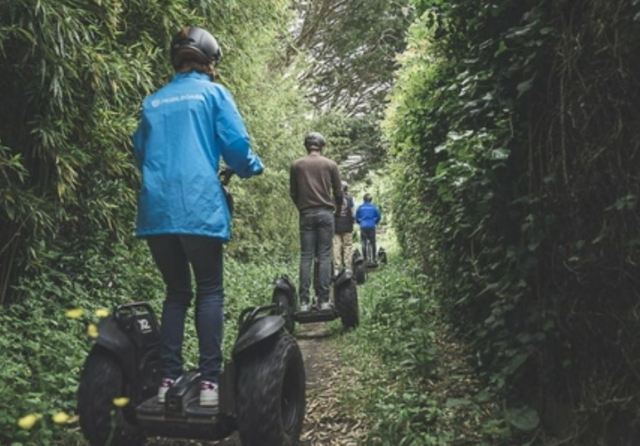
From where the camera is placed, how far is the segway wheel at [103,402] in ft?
7.37

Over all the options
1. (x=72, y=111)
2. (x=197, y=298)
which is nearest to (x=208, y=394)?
(x=197, y=298)

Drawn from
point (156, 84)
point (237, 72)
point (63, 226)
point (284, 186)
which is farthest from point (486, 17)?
point (284, 186)

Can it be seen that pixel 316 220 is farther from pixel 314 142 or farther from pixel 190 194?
pixel 190 194

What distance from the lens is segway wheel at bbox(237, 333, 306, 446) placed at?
2.16 metres

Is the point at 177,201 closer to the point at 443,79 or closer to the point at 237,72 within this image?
the point at 443,79

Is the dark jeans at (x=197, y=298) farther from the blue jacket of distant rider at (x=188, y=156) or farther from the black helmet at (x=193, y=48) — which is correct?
the black helmet at (x=193, y=48)

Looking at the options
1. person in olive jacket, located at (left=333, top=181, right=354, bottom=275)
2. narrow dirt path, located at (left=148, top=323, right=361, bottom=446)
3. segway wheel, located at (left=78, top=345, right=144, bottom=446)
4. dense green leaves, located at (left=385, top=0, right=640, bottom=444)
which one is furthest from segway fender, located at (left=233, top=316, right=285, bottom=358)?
person in olive jacket, located at (left=333, top=181, right=354, bottom=275)

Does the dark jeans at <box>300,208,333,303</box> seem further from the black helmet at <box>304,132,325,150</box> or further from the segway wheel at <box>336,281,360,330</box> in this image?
the black helmet at <box>304,132,325,150</box>

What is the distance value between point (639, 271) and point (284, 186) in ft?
32.2

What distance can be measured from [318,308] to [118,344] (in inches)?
118

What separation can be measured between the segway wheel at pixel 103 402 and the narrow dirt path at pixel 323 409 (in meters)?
0.43

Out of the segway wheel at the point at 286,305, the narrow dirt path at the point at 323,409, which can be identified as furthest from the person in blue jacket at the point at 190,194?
the segway wheel at the point at 286,305

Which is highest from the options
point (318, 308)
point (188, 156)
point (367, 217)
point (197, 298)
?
point (188, 156)

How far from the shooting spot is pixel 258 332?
2314 millimetres
